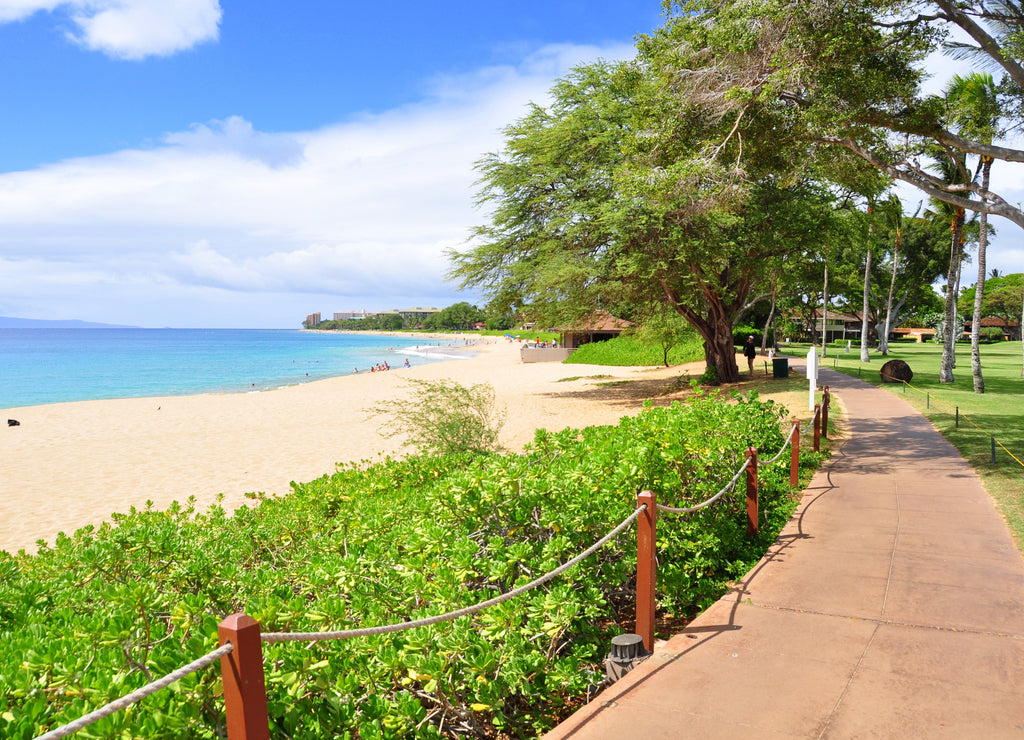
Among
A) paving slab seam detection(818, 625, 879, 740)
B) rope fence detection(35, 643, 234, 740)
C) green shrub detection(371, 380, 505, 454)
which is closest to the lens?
rope fence detection(35, 643, 234, 740)

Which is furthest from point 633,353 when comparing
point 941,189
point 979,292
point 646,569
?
point 646,569

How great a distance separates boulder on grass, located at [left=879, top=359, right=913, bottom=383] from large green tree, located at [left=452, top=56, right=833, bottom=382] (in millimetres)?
5362

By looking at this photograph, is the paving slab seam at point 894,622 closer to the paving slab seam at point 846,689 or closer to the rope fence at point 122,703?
the paving slab seam at point 846,689

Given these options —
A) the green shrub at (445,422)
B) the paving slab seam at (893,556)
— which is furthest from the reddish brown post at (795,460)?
the green shrub at (445,422)

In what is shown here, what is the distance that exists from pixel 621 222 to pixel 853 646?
17018mm

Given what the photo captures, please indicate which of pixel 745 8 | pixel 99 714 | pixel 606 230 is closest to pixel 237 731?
pixel 99 714

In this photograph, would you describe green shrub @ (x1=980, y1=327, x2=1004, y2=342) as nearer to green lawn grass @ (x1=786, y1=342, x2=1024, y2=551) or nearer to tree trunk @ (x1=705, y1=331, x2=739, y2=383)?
green lawn grass @ (x1=786, y1=342, x2=1024, y2=551)

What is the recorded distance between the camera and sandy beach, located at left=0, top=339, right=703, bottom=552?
12703 millimetres

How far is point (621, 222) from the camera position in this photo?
20094mm

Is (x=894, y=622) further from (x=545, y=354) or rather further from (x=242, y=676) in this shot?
(x=545, y=354)

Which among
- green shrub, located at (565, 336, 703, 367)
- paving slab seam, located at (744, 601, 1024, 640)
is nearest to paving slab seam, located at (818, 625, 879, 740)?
paving slab seam, located at (744, 601, 1024, 640)

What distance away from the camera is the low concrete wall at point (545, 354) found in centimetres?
5506

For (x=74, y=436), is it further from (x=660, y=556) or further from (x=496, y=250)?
(x=660, y=556)

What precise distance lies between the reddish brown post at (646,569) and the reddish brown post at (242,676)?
268cm
